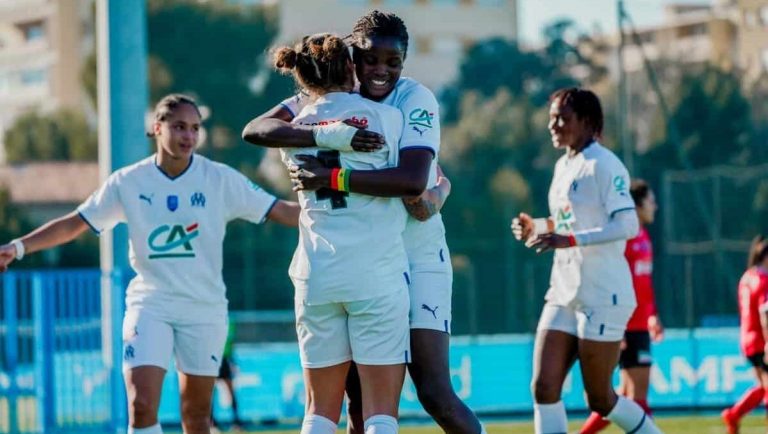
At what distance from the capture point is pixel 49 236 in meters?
8.91

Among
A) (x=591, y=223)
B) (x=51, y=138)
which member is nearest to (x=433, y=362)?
(x=591, y=223)

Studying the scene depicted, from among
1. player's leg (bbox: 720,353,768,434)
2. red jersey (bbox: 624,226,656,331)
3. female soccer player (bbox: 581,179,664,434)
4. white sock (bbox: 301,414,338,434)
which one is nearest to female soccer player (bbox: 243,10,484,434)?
white sock (bbox: 301,414,338,434)

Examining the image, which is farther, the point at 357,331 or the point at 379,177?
the point at 357,331

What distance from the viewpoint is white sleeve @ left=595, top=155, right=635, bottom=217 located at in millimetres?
9117

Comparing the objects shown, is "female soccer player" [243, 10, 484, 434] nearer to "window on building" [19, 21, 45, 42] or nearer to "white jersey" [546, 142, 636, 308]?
"white jersey" [546, 142, 636, 308]

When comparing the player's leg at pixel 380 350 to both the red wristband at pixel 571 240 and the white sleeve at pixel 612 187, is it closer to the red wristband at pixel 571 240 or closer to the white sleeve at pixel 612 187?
the red wristband at pixel 571 240

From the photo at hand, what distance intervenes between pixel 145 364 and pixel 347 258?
8.04 ft

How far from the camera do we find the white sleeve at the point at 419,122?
6711 millimetres

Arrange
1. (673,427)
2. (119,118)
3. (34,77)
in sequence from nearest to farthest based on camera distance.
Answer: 1. (119,118)
2. (673,427)
3. (34,77)

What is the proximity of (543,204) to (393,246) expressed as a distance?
77.9 feet

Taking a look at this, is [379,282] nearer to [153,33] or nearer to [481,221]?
[481,221]

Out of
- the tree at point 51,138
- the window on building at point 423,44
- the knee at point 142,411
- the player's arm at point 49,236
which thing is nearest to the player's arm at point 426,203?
the knee at point 142,411

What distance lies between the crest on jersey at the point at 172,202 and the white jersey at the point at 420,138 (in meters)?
1.98

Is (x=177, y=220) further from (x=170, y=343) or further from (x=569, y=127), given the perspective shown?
(x=569, y=127)
